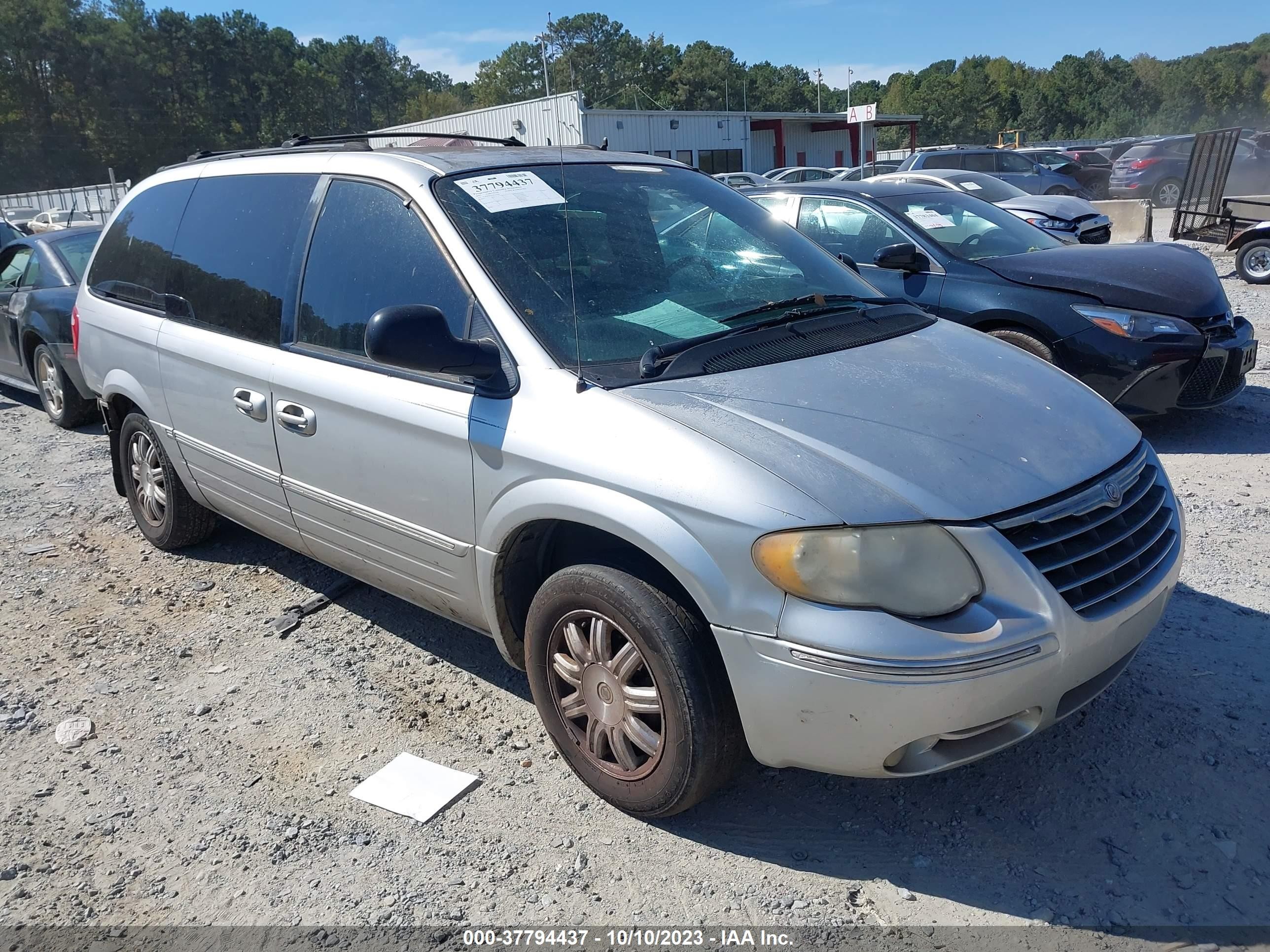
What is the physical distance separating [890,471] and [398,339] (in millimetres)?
Result: 1359

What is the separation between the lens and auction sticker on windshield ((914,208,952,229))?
7102mm

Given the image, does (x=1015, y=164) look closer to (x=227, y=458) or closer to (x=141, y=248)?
(x=141, y=248)

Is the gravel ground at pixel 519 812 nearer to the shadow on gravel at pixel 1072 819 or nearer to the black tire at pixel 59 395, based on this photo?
the shadow on gravel at pixel 1072 819

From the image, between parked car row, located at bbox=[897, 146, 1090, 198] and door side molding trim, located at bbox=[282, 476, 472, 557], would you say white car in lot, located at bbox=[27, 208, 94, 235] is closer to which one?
parked car row, located at bbox=[897, 146, 1090, 198]

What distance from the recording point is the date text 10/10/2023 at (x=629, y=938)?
94.6 inches

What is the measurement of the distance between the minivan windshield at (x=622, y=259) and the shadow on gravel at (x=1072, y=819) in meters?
1.39

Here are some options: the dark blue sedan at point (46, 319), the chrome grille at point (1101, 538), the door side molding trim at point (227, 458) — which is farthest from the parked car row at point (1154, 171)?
the door side molding trim at point (227, 458)

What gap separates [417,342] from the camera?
8.85 ft

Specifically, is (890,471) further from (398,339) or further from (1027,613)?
(398,339)

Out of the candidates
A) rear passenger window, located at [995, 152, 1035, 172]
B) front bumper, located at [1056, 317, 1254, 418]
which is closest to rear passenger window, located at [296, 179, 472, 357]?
front bumper, located at [1056, 317, 1254, 418]

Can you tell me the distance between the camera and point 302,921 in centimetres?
254

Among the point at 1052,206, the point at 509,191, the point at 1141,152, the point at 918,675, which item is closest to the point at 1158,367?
the point at 509,191

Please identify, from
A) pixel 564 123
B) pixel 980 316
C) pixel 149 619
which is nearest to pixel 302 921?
pixel 149 619

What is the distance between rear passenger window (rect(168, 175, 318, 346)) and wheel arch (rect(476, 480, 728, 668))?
138cm
